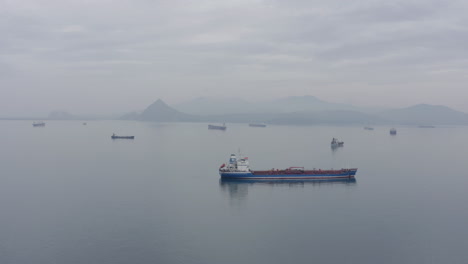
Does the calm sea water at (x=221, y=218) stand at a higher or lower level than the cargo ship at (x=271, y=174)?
lower

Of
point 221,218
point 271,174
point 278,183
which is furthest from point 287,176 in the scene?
point 221,218

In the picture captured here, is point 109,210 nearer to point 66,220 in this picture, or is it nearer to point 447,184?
point 66,220

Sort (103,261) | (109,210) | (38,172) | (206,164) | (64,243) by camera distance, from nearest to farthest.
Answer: (103,261)
(64,243)
(109,210)
(38,172)
(206,164)

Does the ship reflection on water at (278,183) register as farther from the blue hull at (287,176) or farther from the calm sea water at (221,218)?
the blue hull at (287,176)

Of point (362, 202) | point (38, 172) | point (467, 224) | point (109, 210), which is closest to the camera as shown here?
point (467, 224)

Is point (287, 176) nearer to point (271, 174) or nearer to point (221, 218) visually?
point (271, 174)

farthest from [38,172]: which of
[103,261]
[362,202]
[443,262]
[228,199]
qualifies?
[443,262]

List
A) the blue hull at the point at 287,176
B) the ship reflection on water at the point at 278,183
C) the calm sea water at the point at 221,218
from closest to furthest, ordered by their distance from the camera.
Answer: the calm sea water at the point at 221,218 → the ship reflection on water at the point at 278,183 → the blue hull at the point at 287,176

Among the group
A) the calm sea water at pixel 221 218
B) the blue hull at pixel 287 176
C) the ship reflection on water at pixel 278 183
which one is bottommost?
the calm sea water at pixel 221 218

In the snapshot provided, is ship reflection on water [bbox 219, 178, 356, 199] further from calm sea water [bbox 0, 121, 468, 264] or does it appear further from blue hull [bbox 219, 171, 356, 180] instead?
blue hull [bbox 219, 171, 356, 180]

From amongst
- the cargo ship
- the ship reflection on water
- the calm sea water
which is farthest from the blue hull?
the calm sea water

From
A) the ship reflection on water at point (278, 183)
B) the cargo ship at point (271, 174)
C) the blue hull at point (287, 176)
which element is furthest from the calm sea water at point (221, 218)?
the cargo ship at point (271, 174)
